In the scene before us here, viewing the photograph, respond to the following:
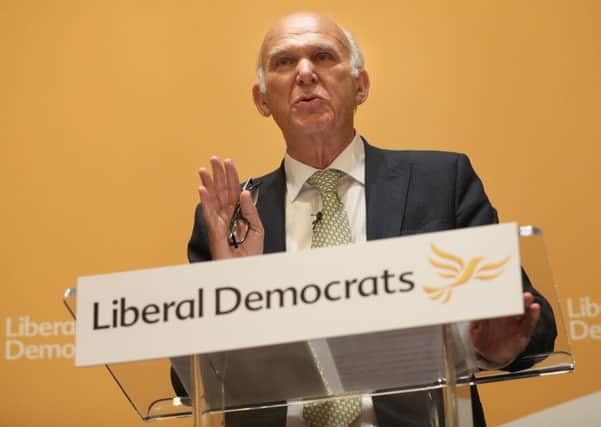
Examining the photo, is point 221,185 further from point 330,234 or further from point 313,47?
point 313,47

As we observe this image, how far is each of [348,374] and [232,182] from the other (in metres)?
0.63

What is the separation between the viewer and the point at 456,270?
1398 millimetres

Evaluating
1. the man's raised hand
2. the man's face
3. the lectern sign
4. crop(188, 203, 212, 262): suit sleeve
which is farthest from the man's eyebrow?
the lectern sign

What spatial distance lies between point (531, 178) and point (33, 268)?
5.09 ft

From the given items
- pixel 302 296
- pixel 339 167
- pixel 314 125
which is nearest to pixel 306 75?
pixel 314 125

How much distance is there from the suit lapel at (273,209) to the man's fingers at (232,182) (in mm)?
273

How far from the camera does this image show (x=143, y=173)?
11.2 ft

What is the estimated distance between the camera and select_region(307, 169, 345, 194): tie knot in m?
2.54

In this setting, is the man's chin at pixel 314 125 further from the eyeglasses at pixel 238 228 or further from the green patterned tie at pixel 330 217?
the eyeglasses at pixel 238 228

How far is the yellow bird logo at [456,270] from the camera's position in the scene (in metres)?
1.38

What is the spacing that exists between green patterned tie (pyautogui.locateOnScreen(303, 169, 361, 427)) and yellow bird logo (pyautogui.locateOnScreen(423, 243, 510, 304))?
0.51 m

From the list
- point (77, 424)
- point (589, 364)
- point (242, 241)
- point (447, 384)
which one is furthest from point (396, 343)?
point (77, 424)

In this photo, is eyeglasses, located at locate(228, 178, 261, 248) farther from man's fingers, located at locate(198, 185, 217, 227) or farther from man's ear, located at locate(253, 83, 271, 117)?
man's ear, located at locate(253, 83, 271, 117)

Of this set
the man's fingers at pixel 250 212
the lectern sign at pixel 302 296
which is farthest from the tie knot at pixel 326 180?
the lectern sign at pixel 302 296
